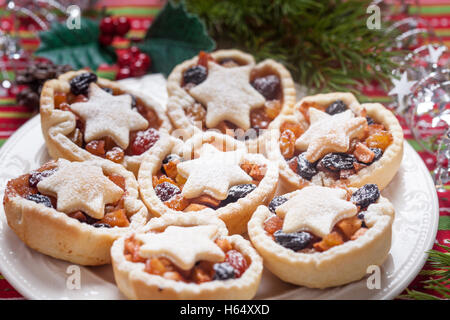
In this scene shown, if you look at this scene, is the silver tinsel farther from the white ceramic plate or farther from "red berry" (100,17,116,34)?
"red berry" (100,17,116,34)

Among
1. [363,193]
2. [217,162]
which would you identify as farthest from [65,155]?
[363,193]

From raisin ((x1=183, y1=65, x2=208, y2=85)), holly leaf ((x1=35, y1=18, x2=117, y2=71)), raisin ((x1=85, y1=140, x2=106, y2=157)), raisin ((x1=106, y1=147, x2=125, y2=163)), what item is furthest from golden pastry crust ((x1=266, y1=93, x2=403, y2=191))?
holly leaf ((x1=35, y1=18, x2=117, y2=71))

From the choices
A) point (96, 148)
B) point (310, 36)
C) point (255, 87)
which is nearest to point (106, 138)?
point (96, 148)

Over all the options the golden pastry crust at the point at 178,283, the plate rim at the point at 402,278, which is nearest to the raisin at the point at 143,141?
the golden pastry crust at the point at 178,283

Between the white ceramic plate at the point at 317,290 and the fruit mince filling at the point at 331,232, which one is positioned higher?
the fruit mince filling at the point at 331,232

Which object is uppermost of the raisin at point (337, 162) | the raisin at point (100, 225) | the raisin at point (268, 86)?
the raisin at point (268, 86)

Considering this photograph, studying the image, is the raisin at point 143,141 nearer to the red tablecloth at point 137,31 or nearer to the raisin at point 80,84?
the raisin at point 80,84
